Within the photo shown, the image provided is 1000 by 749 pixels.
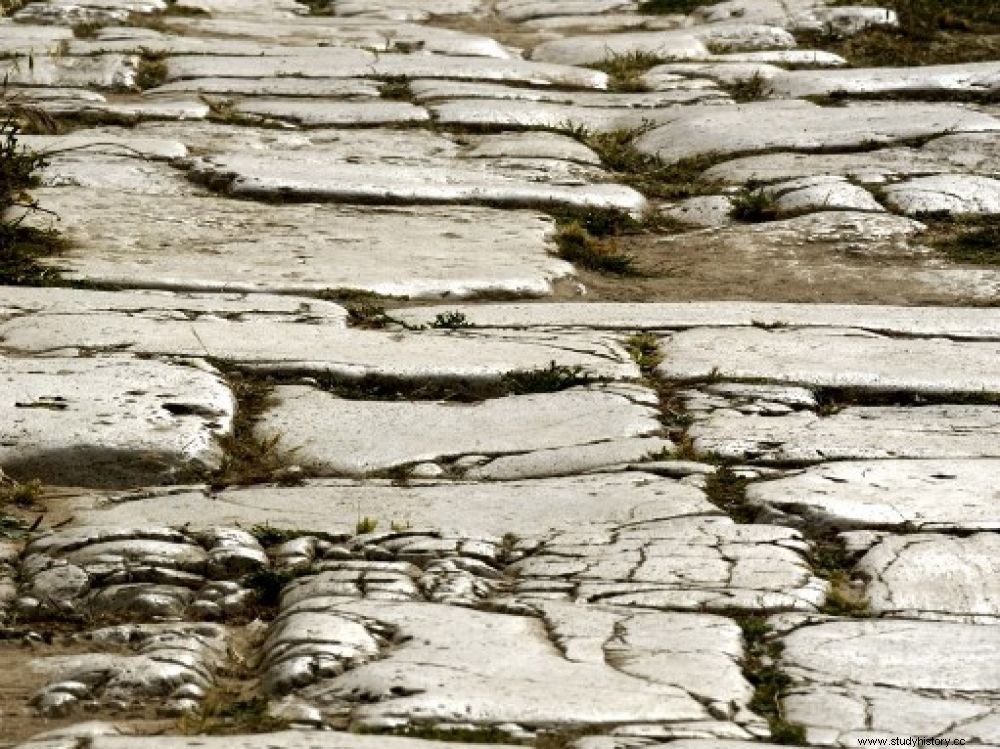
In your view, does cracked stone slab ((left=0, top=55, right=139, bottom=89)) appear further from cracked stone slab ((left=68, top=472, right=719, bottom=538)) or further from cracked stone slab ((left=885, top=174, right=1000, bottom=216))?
cracked stone slab ((left=68, top=472, right=719, bottom=538))

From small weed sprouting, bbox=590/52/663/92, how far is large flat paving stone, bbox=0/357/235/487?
11.7ft

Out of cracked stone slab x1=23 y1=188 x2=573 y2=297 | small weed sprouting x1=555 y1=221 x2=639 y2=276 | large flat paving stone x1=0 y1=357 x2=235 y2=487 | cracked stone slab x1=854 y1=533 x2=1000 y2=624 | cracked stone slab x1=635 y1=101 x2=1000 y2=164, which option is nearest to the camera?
cracked stone slab x1=854 y1=533 x2=1000 y2=624

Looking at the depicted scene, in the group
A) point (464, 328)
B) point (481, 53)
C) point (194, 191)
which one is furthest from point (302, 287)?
point (481, 53)

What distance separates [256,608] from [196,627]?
0.52 feet

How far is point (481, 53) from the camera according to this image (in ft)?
25.1

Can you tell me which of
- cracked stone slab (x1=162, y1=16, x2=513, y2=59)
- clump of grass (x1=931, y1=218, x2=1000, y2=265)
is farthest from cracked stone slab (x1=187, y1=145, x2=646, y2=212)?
cracked stone slab (x1=162, y1=16, x2=513, y2=59)

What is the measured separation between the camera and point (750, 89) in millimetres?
7109

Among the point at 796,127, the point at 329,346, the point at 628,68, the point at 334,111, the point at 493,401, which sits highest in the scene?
the point at 628,68

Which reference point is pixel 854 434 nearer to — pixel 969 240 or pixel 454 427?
pixel 454 427

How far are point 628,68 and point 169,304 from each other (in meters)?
3.44

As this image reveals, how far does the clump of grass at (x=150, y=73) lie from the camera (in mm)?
6922

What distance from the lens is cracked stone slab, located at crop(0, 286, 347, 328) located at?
14.6 feet

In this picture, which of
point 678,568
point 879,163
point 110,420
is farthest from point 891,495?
point 879,163

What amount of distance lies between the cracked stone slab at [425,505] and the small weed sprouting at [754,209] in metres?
2.22
